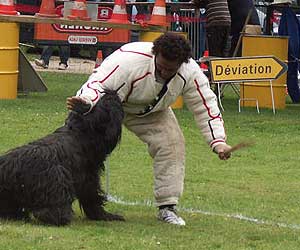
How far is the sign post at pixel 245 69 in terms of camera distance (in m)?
14.5

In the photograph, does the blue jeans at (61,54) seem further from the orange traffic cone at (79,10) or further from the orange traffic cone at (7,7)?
the orange traffic cone at (7,7)

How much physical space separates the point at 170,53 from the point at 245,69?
7978 millimetres

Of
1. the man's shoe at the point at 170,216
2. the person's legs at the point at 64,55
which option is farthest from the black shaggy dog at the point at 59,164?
the person's legs at the point at 64,55

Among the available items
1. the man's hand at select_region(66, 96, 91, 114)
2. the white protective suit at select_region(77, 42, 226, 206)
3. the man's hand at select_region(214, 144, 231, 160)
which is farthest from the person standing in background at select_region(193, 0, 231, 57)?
the man's hand at select_region(66, 96, 91, 114)

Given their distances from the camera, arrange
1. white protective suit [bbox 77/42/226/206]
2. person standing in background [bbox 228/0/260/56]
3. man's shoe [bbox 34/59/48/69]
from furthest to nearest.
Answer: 1. man's shoe [bbox 34/59/48/69]
2. person standing in background [bbox 228/0/260/56]
3. white protective suit [bbox 77/42/226/206]

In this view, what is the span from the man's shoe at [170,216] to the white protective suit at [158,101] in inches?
2.7

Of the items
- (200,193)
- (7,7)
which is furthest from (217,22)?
(200,193)

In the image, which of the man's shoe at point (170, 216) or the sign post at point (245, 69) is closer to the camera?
the man's shoe at point (170, 216)

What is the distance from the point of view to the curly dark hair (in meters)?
6.69

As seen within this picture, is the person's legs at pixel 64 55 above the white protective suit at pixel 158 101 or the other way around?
the other way around

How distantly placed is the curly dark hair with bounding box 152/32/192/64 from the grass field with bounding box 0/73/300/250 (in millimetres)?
1259

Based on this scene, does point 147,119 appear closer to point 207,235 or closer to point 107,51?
point 207,235

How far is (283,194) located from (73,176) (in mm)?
2806

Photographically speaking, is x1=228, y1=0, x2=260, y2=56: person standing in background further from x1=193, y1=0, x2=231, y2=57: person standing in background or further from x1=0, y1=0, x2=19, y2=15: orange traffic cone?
x1=0, y1=0, x2=19, y2=15: orange traffic cone
